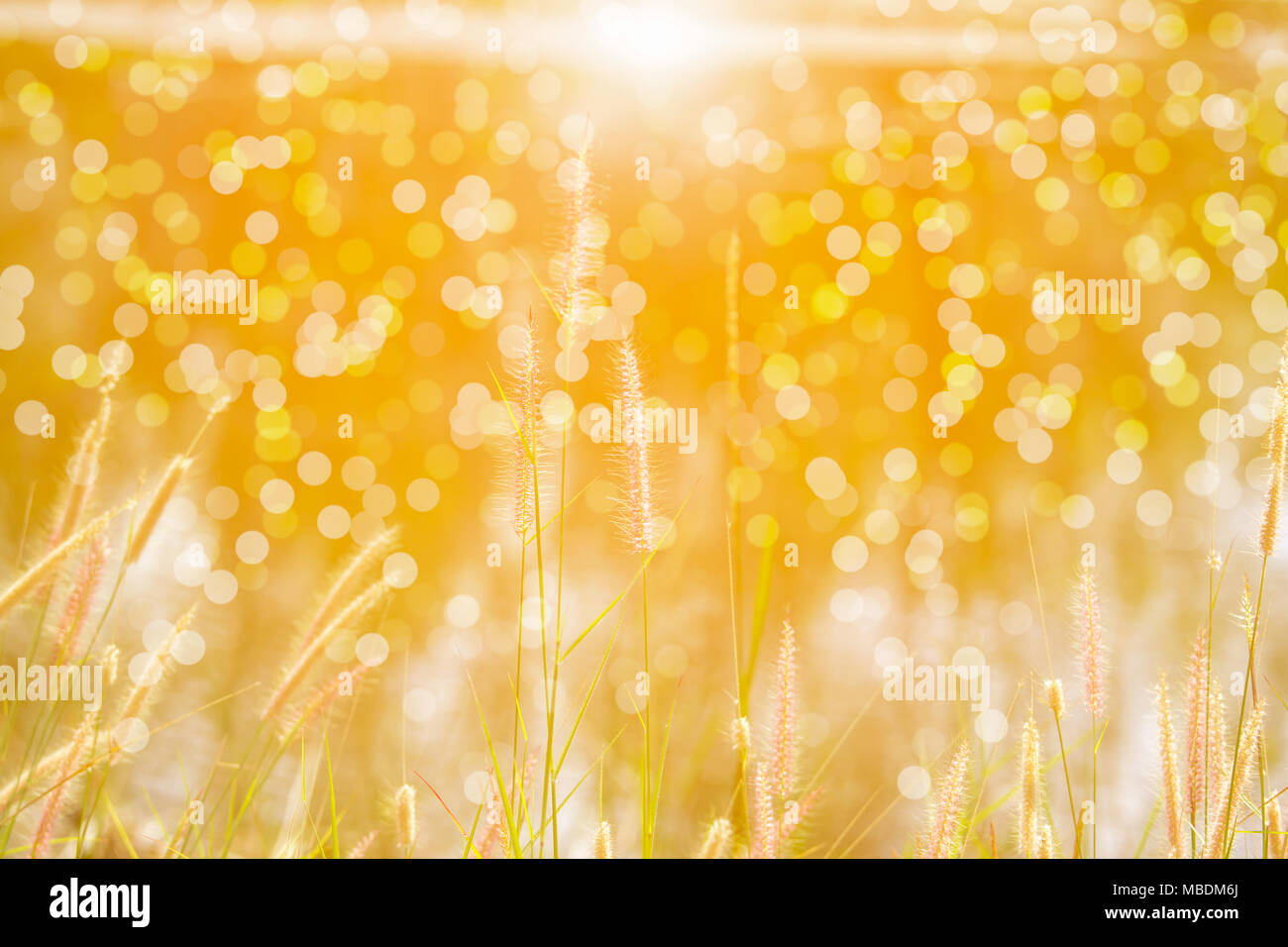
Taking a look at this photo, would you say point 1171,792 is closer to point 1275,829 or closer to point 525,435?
point 1275,829

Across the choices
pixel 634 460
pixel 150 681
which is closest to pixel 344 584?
pixel 150 681

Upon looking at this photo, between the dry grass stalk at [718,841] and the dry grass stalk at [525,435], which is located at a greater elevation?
the dry grass stalk at [525,435]

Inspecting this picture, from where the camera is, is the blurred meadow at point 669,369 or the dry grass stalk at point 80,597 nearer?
the dry grass stalk at point 80,597

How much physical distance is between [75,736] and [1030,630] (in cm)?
103

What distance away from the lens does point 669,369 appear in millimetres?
932

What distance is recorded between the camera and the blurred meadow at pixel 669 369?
812mm

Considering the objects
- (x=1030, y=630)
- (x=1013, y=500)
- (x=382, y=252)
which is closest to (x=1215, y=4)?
(x=1013, y=500)

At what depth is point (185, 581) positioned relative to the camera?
865mm

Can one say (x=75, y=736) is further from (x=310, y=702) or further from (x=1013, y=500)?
(x=1013, y=500)

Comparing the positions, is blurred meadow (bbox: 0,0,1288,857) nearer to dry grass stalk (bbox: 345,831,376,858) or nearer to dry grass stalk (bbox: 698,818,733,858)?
dry grass stalk (bbox: 345,831,376,858)

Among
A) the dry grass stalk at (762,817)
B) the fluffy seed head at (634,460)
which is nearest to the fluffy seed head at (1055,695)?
the dry grass stalk at (762,817)

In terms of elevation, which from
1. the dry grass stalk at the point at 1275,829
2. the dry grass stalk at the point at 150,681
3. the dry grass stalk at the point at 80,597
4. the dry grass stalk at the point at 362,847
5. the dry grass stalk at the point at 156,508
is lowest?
the dry grass stalk at the point at 362,847

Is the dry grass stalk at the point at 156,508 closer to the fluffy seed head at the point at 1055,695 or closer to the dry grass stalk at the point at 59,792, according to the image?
the dry grass stalk at the point at 59,792

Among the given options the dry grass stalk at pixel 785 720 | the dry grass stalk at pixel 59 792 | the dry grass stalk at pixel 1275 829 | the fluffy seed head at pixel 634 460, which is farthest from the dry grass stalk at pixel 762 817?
the dry grass stalk at pixel 59 792
